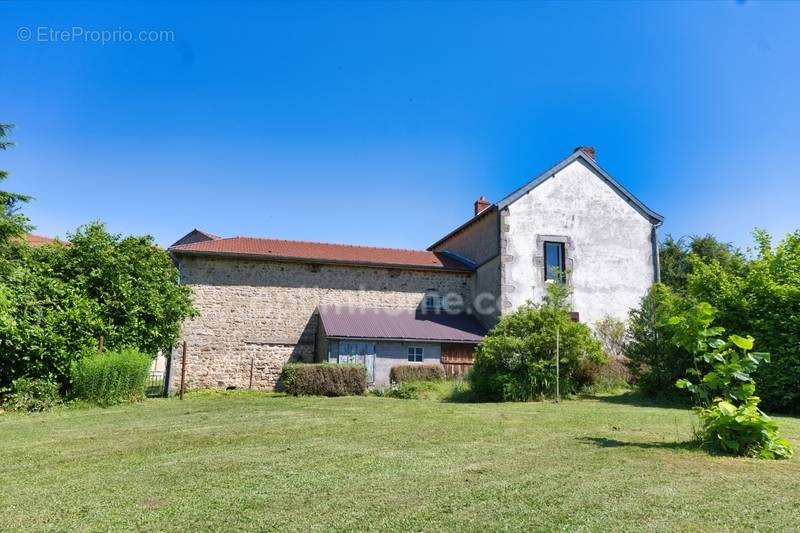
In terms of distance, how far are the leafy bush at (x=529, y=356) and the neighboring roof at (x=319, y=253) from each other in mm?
7310

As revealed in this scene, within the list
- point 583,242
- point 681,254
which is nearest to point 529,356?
point 583,242

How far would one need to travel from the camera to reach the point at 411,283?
22.4 meters

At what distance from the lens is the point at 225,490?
203 inches

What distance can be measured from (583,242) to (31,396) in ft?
62.4

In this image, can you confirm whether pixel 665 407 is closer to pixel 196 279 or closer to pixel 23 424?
pixel 23 424

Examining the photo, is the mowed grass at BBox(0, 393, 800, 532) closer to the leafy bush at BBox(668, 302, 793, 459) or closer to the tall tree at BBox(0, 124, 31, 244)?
the leafy bush at BBox(668, 302, 793, 459)

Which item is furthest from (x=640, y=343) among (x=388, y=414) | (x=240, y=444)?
(x=240, y=444)

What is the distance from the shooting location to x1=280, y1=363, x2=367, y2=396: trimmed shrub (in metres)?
16.1

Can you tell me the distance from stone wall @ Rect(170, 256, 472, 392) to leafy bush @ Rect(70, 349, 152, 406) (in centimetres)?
534

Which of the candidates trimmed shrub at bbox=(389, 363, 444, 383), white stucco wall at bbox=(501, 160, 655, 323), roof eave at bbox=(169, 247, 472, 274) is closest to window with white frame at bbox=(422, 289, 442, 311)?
roof eave at bbox=(169, 247, 472, 274)

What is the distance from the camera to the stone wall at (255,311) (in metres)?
20.0

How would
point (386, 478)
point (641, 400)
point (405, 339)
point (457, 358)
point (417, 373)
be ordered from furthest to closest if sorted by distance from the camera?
point (457, 358) → point (405, 339) → point (417, 373) → point (641, 400) → point (386, 478)

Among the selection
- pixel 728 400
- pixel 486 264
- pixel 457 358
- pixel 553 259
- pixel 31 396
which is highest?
pixel 553 259

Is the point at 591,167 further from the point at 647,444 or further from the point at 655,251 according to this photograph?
the point at 647,444
